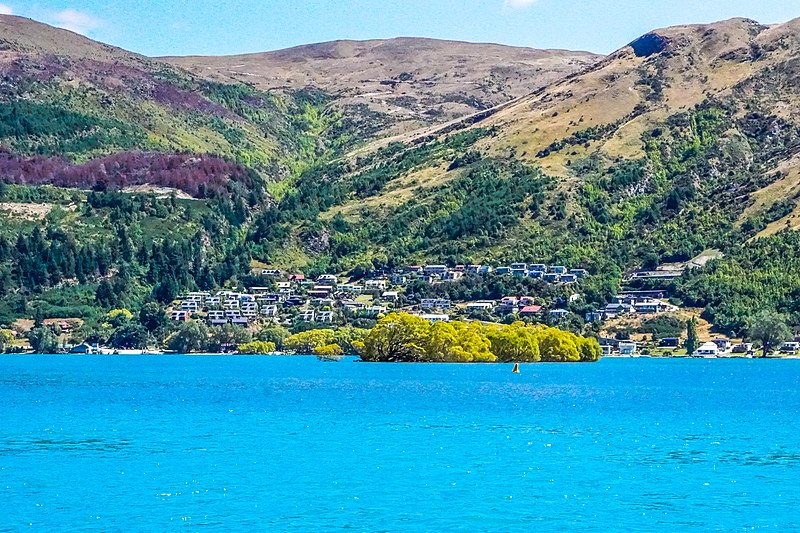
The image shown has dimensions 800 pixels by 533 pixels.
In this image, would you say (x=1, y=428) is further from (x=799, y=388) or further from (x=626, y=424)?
(x=799, y=388)

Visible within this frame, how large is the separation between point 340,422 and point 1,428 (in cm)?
2542

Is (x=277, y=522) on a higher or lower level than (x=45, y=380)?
higher

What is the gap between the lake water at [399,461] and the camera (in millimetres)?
A: 58781

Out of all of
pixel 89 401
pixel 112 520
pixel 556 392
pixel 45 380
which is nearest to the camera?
pixel 112 520

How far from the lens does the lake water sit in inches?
2314

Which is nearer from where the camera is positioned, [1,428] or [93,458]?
[93,458]

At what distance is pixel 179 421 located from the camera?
339ft

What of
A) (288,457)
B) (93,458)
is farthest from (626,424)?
(93,458)

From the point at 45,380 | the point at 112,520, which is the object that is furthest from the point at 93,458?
the point at 45,380

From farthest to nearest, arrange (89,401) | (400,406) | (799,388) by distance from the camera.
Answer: (799,388) → (89,401) → (400,406)

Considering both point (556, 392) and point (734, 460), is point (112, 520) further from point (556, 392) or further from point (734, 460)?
point (556, 392)

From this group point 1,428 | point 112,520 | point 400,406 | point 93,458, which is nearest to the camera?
point 112,520

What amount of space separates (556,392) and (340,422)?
4351cm

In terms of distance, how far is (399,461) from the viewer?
77.1 metres
